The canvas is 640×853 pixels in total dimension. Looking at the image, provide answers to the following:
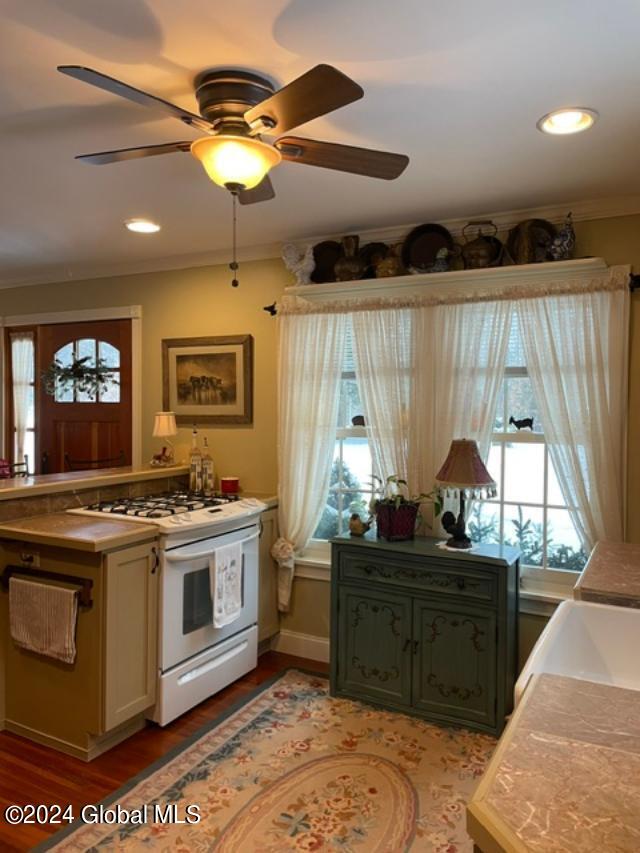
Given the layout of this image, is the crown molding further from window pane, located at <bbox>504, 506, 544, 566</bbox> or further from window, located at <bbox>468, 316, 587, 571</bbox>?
window pane, located at <bbox>504, 506, 544, 566</bbox>

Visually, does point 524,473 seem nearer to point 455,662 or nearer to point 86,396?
point 455,662

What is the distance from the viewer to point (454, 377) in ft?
10.1

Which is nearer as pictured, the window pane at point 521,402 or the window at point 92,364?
the window pane at point 521,402

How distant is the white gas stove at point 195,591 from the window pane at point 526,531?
54.3 inches

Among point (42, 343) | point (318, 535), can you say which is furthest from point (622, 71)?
point (42, 343)

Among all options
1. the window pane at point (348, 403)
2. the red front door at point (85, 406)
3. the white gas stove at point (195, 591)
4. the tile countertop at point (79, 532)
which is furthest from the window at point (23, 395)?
the window pane at point (348, 403)

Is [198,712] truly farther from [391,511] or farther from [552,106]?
[552,106]

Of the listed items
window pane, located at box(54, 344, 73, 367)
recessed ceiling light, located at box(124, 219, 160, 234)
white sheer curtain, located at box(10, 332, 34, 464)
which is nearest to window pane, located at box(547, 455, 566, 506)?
recessed ceiling light, located at box(124, 219, 160, 234)

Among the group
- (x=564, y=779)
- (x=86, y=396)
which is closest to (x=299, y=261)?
(x=86, y=396)

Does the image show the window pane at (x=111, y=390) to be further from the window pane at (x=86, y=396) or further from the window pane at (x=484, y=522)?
the window pane at (x=484, y=522)

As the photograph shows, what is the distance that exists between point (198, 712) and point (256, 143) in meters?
2.60

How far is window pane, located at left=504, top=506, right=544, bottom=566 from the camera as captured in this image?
3049 millimetres

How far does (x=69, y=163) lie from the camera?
2.42 metres

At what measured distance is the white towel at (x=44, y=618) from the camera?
8.24ft
